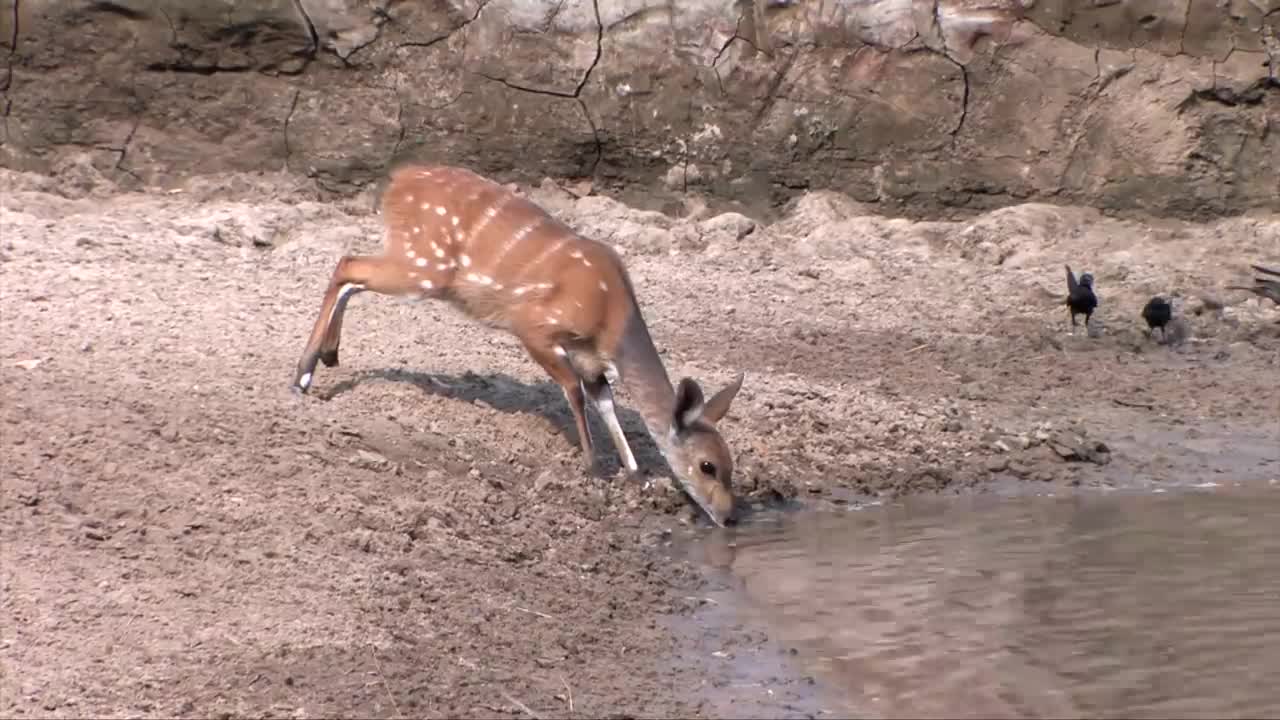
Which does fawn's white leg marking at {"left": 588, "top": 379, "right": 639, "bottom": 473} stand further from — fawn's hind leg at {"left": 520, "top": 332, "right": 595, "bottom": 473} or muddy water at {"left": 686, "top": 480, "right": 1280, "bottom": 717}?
muddy water at {"left": 686, "top": 480, "right": 1280, "bottom": 717}

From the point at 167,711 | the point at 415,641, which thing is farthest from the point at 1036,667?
the point at 167,711

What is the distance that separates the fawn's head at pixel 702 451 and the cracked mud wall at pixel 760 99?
364 centimetres

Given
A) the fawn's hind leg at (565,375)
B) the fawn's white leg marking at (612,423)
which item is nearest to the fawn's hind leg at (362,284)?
the fawn's hind leg at (565,375)

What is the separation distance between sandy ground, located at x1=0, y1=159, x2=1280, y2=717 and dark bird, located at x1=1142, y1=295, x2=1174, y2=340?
20 cm

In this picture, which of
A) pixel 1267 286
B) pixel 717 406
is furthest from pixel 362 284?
pixel 1267 286

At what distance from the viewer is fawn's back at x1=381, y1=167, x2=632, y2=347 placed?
852 cm

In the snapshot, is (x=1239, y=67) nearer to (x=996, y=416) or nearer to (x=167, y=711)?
(x=996, y=416)

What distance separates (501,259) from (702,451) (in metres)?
1.30

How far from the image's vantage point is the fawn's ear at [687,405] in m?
8.25

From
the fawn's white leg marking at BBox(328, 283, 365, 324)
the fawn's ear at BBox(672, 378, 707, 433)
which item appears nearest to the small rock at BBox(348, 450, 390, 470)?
the fawn's white leg marking at BBox(328, 283, 365, 324)

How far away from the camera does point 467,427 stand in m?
8.52

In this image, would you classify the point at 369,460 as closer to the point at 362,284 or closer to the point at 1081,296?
the point at 362,284

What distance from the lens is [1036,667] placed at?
625cm

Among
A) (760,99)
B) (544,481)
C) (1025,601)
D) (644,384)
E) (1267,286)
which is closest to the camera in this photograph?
(1025,601)
